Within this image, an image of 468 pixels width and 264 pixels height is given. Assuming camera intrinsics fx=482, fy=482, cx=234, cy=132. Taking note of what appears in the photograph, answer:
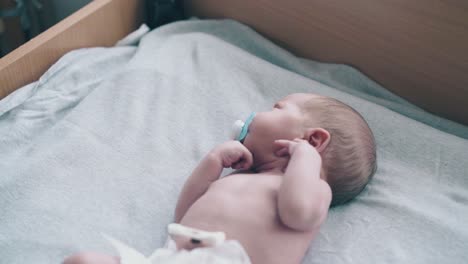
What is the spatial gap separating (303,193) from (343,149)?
144mm

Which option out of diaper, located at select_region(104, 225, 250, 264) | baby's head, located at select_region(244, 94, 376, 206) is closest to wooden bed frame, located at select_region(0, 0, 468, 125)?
baby's head, located at select_region(244, 94, 376, 206)

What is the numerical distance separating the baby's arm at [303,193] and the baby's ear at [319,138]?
0.05 meters

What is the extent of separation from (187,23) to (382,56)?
0.51 metres

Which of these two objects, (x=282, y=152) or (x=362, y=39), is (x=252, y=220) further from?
(x=362, y=39)

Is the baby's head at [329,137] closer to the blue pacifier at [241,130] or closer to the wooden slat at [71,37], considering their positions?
the blue pacifier at [241,130]

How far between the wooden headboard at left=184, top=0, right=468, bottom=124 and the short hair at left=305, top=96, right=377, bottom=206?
0.28 meters

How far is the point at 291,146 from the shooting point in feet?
2.61

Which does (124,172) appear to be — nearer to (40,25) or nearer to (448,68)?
(448,68)

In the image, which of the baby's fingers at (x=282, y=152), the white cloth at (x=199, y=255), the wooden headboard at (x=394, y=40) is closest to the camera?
the white cloth at (x=199, y=255)

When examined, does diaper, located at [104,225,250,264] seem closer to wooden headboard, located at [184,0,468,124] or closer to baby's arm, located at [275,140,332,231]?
baby's arm, located at [275,140,332,231]

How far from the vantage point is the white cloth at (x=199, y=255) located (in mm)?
693

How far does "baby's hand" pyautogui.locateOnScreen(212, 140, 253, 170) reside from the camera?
821 millimetres

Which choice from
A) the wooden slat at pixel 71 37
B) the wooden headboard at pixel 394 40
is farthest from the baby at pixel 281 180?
the wooden slat at pixel 71 37

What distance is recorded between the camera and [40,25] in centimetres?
166
